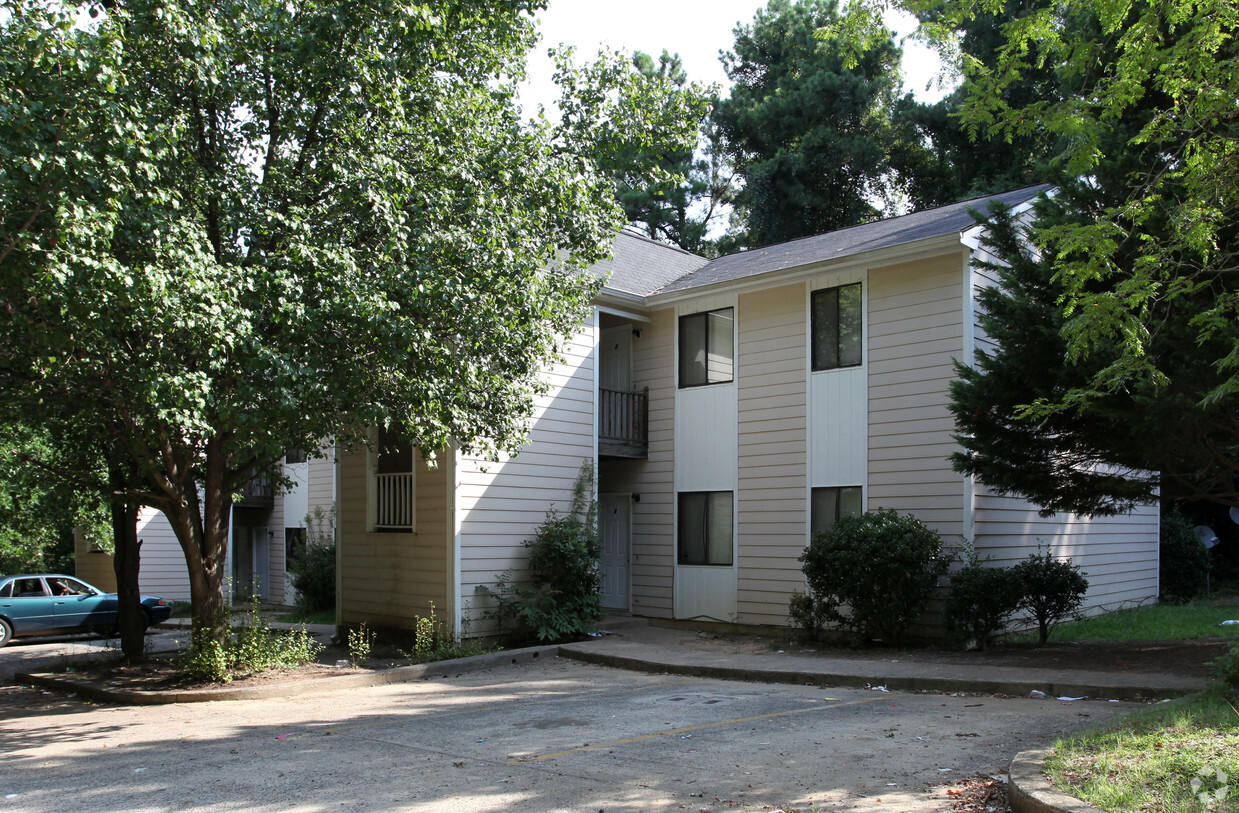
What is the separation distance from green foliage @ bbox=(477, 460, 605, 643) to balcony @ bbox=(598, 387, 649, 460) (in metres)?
2.05

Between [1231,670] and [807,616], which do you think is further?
[807,616]

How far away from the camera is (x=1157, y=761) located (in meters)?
5.71

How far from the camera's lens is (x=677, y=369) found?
58.5 feet

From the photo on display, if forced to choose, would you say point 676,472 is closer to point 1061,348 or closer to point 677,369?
point 677,369

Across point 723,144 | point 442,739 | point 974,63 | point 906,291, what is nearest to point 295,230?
point 442,739

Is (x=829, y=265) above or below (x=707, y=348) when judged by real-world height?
above

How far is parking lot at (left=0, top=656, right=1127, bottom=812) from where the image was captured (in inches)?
248

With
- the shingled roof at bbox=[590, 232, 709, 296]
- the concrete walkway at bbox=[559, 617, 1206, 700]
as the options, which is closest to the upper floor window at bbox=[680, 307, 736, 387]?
the shingled roof at bbox=[590, 232, 709, 296]

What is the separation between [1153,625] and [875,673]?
6.88 m

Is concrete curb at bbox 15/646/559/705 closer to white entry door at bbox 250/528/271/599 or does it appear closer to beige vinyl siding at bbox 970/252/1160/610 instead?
beige vinyl siding at bbox 970/252/1160/610

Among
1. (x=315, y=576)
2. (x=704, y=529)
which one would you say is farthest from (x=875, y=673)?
(x=315, y=576)

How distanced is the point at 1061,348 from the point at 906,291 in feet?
12.2

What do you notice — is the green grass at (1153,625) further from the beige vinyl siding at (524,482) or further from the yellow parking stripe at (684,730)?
the beige vinyl siding at (524,482)

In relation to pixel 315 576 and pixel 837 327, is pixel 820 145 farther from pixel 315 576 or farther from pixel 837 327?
pixel 315 576
